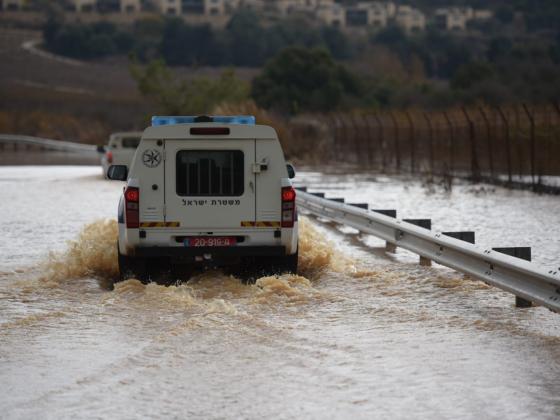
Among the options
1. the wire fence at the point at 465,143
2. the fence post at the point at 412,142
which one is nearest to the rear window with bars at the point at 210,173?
the wire fence at the point at 465,143

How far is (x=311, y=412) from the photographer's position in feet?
25.5

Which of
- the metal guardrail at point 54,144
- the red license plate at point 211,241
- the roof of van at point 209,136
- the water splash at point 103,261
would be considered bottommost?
the metal guardrail at point 54,144

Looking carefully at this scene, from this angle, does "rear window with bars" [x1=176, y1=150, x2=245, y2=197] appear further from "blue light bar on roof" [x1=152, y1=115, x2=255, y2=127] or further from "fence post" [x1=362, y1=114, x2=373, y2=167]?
"fence post" [x1=362, y1=114, x2=373, y2=167]

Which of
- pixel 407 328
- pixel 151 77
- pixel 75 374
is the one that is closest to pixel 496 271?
pixel 407 328

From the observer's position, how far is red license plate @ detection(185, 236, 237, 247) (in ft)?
44.6

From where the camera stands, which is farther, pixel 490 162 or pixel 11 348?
pixel 490 162

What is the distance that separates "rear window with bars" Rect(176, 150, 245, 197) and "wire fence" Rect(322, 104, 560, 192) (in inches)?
648

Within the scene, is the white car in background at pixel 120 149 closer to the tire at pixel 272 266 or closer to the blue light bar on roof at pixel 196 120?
the blue light bar on roof at pixel 196 120

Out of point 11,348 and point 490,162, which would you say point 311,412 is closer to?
point 11,348

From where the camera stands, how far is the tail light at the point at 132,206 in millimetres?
13453

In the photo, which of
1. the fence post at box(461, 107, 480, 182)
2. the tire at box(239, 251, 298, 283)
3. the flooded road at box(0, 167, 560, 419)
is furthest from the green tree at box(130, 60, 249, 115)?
the tire at box(239, 251, 298, 283)

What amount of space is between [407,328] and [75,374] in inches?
125

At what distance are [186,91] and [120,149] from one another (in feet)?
139

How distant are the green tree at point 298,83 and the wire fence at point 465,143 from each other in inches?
1142
